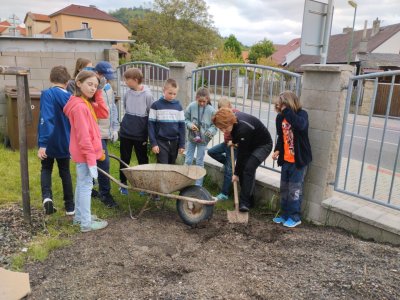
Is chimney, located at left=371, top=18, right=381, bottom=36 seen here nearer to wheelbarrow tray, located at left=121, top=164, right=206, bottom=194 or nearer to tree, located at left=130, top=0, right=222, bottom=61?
tree, located at left=130, top=0, right=222, bottom=61

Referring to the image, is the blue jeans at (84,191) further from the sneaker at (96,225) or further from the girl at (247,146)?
the girl at (247,146)

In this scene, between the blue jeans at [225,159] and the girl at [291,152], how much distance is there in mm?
805

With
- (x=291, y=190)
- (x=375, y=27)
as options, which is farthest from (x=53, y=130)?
(x=375, y=27)

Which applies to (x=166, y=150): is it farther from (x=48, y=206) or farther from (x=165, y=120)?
(x=48, y=206)

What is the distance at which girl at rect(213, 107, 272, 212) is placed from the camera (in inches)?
163

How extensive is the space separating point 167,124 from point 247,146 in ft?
3.59

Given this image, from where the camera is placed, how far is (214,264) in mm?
3109

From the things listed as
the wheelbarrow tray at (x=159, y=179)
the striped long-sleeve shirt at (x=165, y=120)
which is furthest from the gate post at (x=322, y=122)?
the striped long-sleeve shirt at (x=165, y=120)

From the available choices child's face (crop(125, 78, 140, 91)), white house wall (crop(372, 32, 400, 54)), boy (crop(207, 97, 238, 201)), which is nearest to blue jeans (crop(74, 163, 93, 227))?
child's face (crop(125, 78, 140, 91))

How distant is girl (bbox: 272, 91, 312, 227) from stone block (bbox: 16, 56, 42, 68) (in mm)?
5820

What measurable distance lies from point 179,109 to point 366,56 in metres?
31.1

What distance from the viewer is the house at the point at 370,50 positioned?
27625 millimetres

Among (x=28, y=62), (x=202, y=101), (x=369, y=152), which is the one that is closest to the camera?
(x=202, y=101)

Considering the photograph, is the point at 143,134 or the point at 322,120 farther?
the point at 143,134
